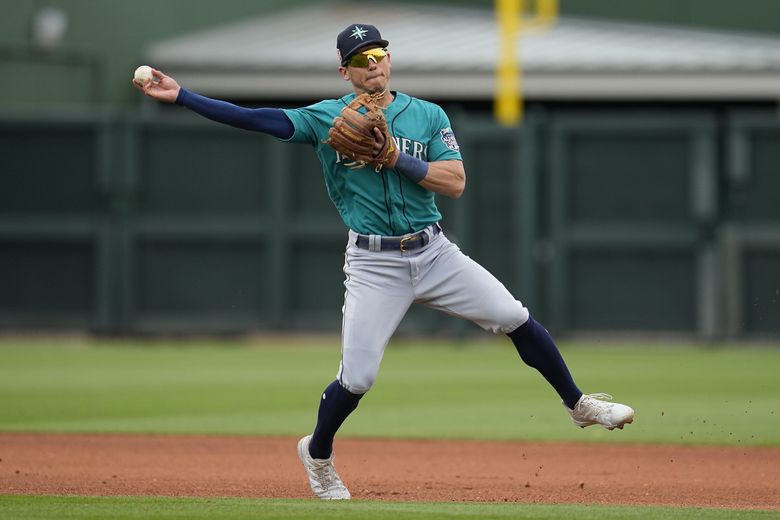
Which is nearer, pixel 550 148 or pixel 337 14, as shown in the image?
pixel 550 148

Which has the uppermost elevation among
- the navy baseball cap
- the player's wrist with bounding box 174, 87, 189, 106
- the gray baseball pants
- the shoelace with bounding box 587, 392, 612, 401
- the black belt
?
the navy baseball cap

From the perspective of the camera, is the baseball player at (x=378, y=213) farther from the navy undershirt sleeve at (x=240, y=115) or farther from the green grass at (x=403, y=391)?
the green grass at (x=403, y=391)

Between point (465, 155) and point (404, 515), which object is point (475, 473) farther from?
point (465, 155)

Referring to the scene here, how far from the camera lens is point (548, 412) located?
1086 cm

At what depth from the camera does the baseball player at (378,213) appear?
6.45m

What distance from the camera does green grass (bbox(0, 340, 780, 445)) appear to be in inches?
394

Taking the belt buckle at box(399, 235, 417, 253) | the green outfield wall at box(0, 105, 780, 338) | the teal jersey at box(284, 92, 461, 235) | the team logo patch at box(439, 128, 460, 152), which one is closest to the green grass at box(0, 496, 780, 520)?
the belt buckle at box(399, 235, 417, 253)

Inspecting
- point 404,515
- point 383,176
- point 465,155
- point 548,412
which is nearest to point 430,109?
point 383,176

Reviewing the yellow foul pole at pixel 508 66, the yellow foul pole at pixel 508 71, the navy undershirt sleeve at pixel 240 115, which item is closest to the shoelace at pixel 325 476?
the navy undershirt sleeve at pixel 240 115

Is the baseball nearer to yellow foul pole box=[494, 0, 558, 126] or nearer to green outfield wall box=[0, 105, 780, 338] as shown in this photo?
green outfield wall box=[0, 105, 780, 338]

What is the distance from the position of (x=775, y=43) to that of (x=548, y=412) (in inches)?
439

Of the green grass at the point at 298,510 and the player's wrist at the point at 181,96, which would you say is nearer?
the green grass at the point at 298,510

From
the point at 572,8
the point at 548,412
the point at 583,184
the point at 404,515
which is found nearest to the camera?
the point at 404,515

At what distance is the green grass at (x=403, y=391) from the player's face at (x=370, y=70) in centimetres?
362
